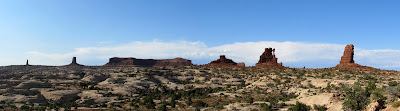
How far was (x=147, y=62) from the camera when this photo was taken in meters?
166

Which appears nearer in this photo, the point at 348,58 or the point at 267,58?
the point at 348,58

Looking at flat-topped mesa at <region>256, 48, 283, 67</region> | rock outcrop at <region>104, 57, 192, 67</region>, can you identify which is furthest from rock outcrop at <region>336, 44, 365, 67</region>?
rock outcrop at <region>104, 57, 192, 67</region>

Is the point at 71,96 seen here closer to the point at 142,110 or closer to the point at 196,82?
the point at 142,110

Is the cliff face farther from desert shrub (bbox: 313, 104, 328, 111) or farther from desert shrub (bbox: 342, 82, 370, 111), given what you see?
desert shrub (bbox: 342, 82, 370, 111)

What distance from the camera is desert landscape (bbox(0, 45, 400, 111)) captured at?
3209cm

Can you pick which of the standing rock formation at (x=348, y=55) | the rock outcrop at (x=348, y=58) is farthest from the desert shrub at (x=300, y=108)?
the standing rock formation at (x=348, y=55)

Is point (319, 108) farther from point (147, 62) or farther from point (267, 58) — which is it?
point (147, 62)

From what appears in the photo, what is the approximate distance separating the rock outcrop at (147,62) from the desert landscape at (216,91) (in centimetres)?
7916

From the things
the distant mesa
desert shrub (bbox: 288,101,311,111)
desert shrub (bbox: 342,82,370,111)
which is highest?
the distant mesa

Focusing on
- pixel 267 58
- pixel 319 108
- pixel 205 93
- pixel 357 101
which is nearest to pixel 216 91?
pixel 205 93

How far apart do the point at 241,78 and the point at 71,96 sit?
41.3 meters

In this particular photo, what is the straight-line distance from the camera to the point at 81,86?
59.1 m

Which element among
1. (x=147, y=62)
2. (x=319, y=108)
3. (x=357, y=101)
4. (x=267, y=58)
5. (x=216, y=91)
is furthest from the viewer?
(x=147, y=62)

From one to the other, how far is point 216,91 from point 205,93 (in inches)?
104
